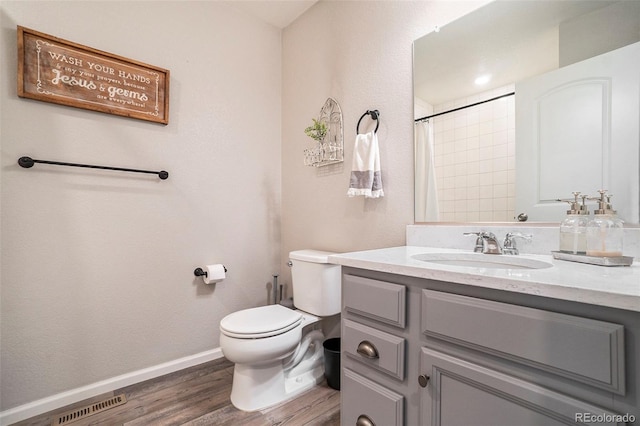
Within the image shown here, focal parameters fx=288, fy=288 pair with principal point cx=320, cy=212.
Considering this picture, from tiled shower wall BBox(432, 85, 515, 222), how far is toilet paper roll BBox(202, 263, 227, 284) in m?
1.41

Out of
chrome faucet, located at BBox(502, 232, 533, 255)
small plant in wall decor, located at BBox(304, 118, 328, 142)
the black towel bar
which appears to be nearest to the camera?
chrome faucet, located at BBox(502, 232, 533, 255)

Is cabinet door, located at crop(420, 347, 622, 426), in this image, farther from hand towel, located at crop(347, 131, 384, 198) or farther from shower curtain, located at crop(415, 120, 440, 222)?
hand towel, located at crop(347, 131, 384, 198)

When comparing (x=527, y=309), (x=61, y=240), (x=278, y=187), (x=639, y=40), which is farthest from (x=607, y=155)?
(x=61, y=240)

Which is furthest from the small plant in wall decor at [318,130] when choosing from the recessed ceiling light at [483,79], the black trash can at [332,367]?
the black trash can at [332,367]

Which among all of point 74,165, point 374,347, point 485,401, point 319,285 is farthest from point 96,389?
point 485,401

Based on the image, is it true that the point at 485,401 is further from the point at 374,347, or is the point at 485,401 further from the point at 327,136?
the point at 327,136

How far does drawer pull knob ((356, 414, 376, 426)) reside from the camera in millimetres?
961

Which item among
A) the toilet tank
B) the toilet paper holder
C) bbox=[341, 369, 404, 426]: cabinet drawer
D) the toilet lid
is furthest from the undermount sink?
the toilet paper holder

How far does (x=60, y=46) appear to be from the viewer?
1472mm

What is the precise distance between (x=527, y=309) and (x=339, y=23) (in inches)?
76.9

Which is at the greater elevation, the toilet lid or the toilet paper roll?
the toilet paper roll

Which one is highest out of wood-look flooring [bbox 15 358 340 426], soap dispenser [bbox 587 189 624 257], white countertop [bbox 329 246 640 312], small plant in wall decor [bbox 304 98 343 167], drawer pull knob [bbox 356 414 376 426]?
small plant in wall decor [bbox 304 98 343 167]

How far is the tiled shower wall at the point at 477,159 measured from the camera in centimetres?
121

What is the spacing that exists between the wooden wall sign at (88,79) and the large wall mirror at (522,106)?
1541 mm
